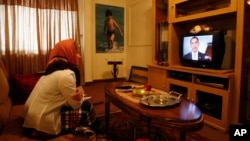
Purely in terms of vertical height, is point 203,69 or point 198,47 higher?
point 198,47

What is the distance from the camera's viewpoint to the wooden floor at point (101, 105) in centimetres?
212

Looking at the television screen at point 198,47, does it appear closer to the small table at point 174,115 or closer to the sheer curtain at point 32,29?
the small table at point 174,115

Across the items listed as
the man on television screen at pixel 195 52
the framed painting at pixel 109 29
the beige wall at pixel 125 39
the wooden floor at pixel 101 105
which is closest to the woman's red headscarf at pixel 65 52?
the wooden floor at pixel 101 105

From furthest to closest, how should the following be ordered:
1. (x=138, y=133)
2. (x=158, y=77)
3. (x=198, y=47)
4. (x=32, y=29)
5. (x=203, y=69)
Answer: (x=32, y=29), (x=158, y=77), (x=198, y=47), (x=203, y=69), (x=138, y=133)

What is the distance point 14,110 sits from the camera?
222cm

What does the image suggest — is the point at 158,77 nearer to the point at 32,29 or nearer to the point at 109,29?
the point at 109,29

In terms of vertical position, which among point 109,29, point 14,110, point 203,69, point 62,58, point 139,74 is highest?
point 109,29

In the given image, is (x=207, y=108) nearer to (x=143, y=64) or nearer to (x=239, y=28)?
(x=239, y=28)

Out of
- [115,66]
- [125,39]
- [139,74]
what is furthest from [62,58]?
[125,39]

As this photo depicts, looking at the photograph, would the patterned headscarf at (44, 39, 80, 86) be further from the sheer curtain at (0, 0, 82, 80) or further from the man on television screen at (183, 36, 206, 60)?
the sheer curtain at (0, 0, 82, 80)

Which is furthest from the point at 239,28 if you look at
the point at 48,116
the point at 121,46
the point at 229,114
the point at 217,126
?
the point at 121,46

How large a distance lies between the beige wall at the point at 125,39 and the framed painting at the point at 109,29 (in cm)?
11

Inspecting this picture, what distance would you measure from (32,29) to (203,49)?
3.45 meters

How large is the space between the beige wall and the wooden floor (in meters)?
0.35
